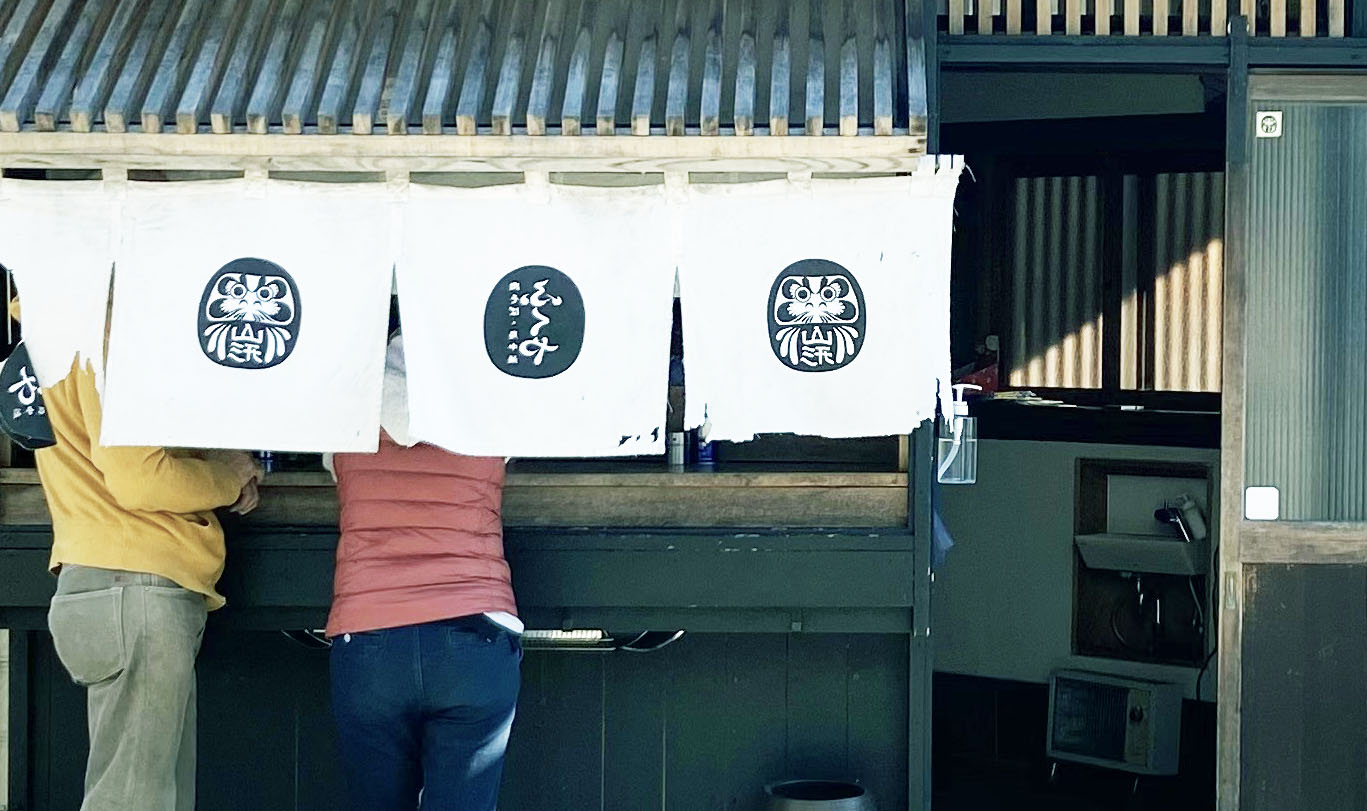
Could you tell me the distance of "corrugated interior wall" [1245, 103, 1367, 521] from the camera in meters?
6.01

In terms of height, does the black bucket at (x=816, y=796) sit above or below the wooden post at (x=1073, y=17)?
below

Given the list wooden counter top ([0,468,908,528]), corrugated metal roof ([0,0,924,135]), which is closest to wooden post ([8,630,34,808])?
wooden counter top ([0,468,908,528])

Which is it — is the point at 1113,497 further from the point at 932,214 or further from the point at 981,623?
the point at 932,214

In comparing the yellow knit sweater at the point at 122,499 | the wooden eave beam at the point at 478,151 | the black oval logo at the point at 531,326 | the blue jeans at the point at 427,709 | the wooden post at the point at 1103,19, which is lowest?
the blue jeans at the point at 427,709

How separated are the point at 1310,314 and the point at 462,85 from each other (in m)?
3.24

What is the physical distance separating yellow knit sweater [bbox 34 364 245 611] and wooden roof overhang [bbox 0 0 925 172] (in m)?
0.86

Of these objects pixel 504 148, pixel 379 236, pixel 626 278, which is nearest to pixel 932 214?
pixel 626 278

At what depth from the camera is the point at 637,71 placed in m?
5.47

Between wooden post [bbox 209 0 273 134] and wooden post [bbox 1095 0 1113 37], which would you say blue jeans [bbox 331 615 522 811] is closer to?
wooden post [bbox 209 0 273 134]

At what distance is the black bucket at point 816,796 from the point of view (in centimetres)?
570

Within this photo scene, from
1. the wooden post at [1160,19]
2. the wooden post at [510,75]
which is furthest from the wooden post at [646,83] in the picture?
the wooden post at [1160,19]

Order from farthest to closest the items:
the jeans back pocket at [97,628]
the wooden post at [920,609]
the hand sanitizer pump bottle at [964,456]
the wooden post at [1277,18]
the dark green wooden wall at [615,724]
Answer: the hand sanitizer pump bottle at [964,456] < the dark green wooden wall at [615,724] < the wooden post at [1277,18] < the wooden post at [920,609] < the jeans back pocket at [97,628]

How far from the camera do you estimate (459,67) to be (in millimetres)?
5512

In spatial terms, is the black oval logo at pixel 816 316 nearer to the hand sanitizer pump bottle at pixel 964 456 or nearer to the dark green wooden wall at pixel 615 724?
the dark green wooden wall at pixel 615 724
